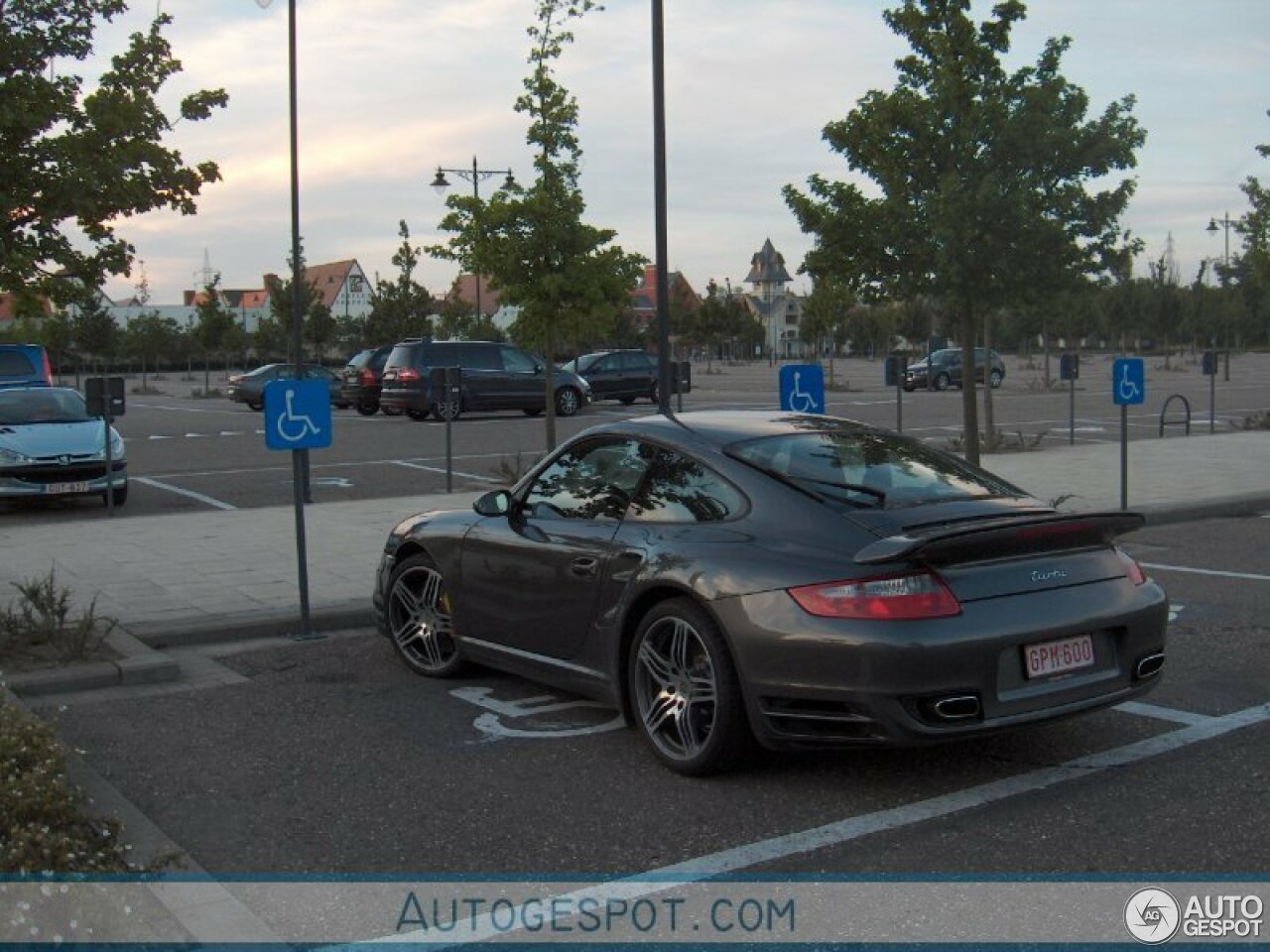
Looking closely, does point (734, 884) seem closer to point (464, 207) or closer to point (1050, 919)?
point (1050, 919)

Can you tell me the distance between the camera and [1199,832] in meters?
4.66

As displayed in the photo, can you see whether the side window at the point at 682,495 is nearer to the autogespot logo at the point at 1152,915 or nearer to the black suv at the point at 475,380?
the autogespot logo at the point at 1152,915

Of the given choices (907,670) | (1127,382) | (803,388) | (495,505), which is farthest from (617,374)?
(907,670)

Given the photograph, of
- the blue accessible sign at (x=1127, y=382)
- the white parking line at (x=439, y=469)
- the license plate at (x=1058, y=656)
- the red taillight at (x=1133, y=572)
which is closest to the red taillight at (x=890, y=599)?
the license plate at (x=1058, y=656)

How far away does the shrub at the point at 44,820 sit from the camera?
3.96 m

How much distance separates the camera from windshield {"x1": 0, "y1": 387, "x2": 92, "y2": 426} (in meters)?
15.6

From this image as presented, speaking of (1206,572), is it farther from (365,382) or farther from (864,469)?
(365,382)

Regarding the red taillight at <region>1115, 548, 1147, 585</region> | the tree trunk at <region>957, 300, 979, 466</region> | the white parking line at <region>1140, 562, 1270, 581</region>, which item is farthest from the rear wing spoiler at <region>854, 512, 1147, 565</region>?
the tree trunk at <region>957, 300, 979, 466</region>

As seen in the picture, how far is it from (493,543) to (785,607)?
203cm

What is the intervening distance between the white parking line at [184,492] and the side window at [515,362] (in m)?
13.8

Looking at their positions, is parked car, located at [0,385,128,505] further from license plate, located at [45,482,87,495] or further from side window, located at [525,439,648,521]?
side window, located at [525,439,648,521]

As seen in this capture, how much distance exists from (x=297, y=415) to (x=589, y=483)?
2.83 m
